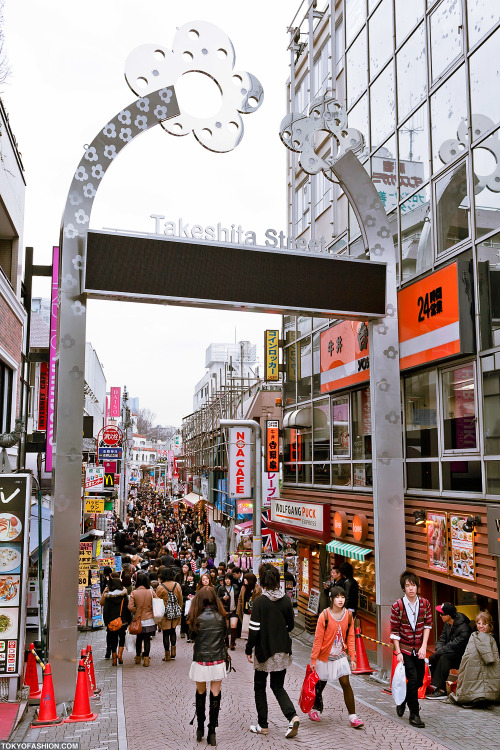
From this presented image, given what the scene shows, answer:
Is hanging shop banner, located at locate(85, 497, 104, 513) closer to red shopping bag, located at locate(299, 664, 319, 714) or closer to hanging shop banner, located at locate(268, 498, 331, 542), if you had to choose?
hanging shop banner, located at locate(268, 498, 331, 542)

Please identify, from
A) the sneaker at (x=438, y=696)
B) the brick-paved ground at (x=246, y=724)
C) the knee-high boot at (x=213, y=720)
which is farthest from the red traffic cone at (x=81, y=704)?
the sneaker at (x=438, y=696)

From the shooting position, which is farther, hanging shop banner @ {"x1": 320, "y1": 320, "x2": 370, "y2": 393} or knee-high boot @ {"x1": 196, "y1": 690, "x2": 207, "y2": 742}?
hanging shop banner @ {"x1": 320, "y1": 320, "x2": 370, "y2": 393}

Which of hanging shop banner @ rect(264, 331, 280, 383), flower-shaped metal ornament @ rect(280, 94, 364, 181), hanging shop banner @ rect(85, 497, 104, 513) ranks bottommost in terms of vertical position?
hanging shop banner @ rect(85, 497, 104, 513)

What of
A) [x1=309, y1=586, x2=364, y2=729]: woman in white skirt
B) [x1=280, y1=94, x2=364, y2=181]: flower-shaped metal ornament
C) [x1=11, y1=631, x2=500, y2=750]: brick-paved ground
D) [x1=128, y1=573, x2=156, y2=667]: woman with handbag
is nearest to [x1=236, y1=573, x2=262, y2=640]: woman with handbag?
[x1=128, y1=573, x2=156, y2=667]: woman with handbag

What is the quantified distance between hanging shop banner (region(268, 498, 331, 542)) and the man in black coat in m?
6.20

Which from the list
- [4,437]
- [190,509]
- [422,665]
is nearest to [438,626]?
[422,665]

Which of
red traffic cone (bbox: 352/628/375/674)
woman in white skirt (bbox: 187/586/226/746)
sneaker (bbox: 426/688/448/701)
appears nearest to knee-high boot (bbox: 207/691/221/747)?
woman in white skirt (bbox: 187/586/226/746)

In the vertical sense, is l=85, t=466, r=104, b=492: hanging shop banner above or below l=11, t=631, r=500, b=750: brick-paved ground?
above

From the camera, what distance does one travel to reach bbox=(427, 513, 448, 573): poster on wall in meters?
10.8

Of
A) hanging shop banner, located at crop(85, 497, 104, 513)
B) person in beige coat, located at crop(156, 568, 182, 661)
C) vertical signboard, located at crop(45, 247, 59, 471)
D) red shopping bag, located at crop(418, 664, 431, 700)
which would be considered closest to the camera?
red shopping bag, located at crop(418, 664, 431, 700)

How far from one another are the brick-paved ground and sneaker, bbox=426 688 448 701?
0.19m

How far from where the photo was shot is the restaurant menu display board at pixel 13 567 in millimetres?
8969

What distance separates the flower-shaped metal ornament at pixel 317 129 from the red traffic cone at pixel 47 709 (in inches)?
361

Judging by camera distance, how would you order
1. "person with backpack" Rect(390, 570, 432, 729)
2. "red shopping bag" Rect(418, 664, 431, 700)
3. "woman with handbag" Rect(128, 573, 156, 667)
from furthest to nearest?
"woman with handbag" Rect(128, 573, 156, 667) < "red shopping bag" Rect(418, 664, 431, 700) < "person with backpack" Rect(390, 570, 432, 729)
